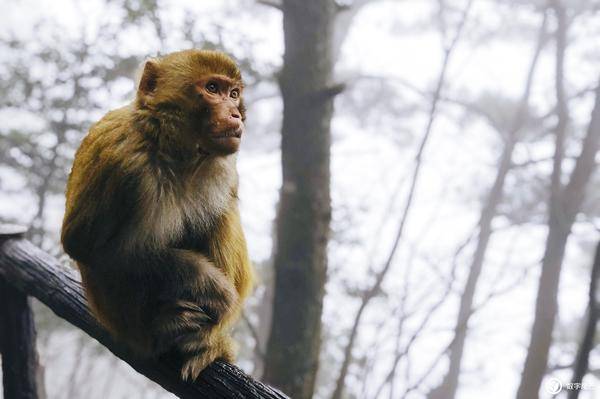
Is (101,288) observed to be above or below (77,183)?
below

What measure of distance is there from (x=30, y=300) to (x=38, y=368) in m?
0.37

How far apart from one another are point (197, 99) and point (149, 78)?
0.27 m

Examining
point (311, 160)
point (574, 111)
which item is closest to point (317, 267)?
point (311, 160)

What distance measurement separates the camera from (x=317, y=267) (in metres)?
4.01

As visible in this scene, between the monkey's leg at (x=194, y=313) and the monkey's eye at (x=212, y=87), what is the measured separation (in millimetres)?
650

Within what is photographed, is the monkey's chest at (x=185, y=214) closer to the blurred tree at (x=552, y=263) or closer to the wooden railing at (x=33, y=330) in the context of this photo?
the wooden railing at (x=33, y=330)

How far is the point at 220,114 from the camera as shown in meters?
2.13

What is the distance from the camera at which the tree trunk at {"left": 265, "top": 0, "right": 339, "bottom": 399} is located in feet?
13.0

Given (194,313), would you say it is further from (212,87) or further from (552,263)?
(552,263)

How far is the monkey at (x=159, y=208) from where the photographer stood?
2.07m

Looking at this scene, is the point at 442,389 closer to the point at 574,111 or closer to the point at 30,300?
the point at 574,111

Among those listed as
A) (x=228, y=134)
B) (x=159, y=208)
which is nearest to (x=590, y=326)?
(x=228, y=134)
